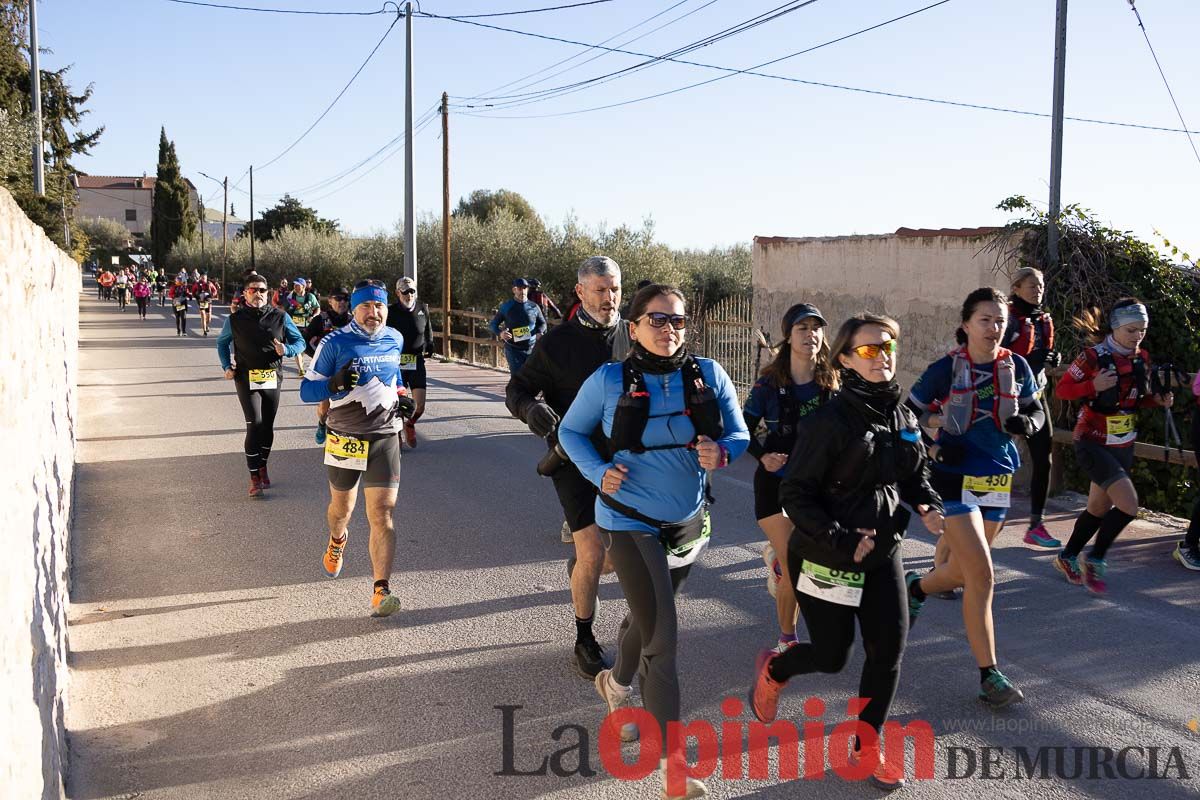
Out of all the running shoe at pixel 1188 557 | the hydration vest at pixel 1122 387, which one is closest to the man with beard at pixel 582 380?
the hydration vest at pixel 1122 387

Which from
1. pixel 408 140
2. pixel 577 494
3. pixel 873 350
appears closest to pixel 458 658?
pixel 577 494

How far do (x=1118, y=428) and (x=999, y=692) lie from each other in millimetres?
2719

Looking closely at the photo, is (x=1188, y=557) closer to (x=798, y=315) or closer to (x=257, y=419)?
(x=798, y=315)

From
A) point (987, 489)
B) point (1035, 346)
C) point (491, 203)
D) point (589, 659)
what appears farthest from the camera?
point (491, 203)

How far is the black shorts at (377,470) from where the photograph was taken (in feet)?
19.8

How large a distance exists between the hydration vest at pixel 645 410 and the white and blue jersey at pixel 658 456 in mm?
18

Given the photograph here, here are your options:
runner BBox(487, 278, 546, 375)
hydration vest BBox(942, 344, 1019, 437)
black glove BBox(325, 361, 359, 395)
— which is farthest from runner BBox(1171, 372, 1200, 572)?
runner BBox(487, 278, 546, 375)

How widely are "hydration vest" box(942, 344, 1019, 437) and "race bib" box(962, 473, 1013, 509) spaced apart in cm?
26

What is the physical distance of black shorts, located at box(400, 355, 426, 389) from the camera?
1164cm

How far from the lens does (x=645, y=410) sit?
4012 millimetres

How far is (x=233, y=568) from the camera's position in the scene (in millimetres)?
7145

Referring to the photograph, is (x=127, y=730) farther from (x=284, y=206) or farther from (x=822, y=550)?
(x=284, y=206)

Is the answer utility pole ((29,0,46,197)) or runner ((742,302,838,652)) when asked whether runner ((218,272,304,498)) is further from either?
utility pole ((29,0,46,197))

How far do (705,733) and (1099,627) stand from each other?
2.73m
